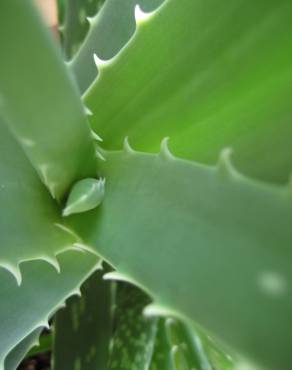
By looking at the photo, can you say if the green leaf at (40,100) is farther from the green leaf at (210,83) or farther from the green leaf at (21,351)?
the green leaf at (21,351)

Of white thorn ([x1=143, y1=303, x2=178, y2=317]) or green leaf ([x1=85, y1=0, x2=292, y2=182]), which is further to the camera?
green leaf ([x1=85, y1=0, x2=292, y2=182])

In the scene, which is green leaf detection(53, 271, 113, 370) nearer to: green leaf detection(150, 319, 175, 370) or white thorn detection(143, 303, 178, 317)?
green leaf detection(150, 319, 175, 370)

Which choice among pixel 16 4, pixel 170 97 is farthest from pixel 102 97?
pixel 16 4

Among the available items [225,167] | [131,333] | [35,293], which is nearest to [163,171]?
[225,167]

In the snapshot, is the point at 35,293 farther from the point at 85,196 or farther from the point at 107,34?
the point at 107,34

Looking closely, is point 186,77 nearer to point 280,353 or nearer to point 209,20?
point 209,20

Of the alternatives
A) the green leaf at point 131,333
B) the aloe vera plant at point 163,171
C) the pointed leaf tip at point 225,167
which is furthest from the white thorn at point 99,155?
the green leaf at point 131,333

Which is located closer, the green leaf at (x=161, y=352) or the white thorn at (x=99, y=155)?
the white thorn at (x=99, y=155)

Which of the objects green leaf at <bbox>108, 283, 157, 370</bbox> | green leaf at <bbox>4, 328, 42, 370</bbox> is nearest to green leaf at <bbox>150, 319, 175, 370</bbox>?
green leaf at <bbox>108, 283, 157, 370</bbox>
